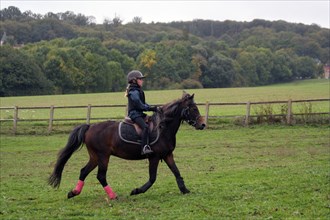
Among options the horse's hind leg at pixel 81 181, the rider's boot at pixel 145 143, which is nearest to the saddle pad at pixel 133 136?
the rider's boot at pixel 145 143

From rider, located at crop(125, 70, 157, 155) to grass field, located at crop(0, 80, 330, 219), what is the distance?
120 centimetres

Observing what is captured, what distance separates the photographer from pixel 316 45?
509ft

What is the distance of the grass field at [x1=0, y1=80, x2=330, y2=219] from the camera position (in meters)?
8.55

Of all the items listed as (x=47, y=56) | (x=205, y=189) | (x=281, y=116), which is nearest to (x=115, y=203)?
(x=205, y=189)

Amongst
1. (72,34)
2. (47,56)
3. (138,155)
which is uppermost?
(72,34)

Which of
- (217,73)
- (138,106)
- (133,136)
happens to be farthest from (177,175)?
(217,73)

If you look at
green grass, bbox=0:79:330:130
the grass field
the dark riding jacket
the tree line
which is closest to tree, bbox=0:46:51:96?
the tree line

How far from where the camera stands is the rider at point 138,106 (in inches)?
381

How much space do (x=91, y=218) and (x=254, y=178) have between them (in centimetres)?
544

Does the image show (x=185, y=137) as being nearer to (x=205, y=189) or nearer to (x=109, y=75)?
(x=205, y=189)

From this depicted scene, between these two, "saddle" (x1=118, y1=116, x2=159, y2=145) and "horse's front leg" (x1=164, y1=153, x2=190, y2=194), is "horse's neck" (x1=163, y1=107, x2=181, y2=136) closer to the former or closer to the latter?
"saddle" (x1=118, y1=116, x2=159, y2=145)

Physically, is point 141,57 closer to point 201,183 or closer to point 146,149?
point 201,183

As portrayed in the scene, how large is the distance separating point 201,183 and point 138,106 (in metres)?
3.14

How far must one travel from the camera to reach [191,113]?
32.6 feet
